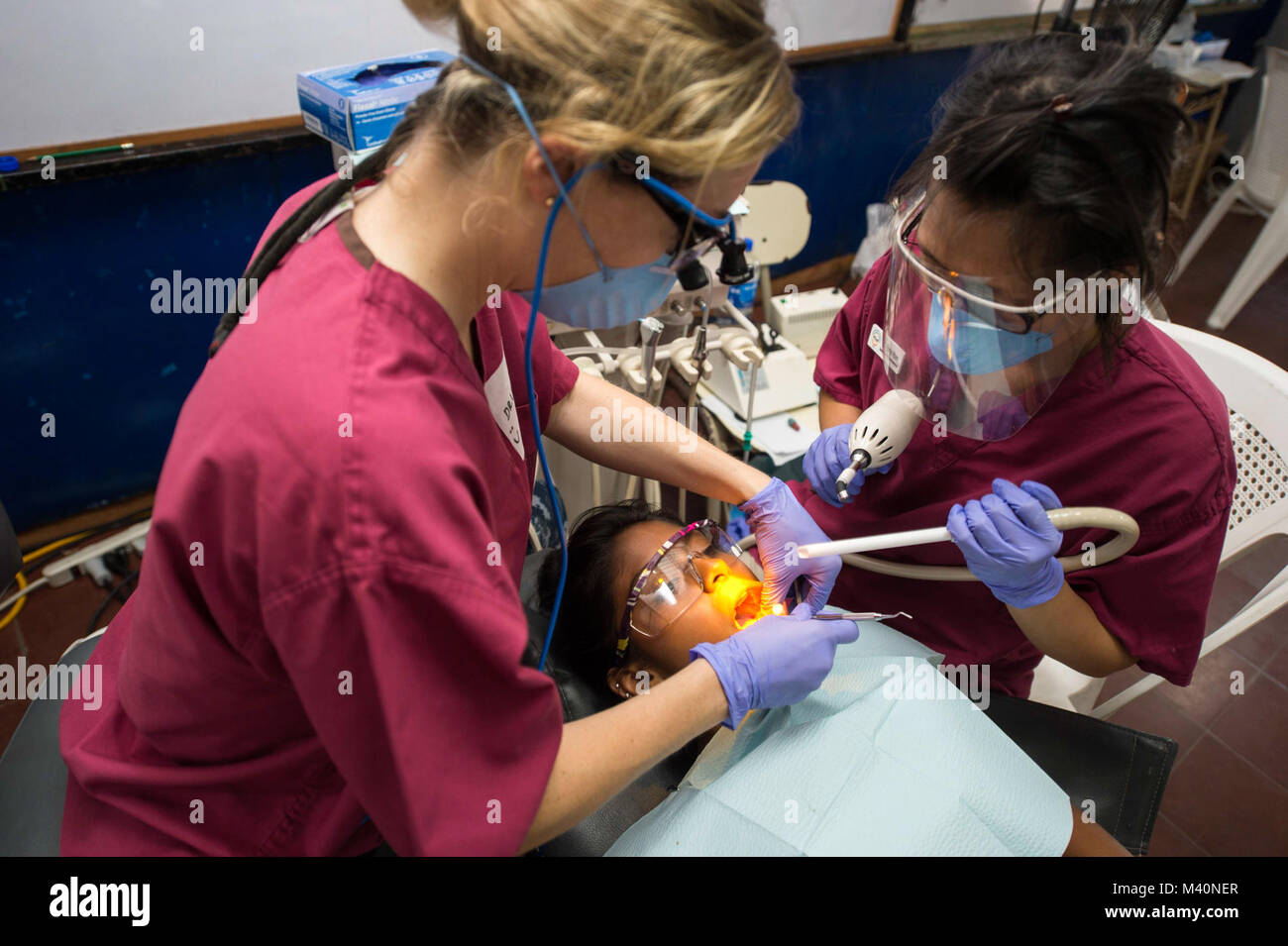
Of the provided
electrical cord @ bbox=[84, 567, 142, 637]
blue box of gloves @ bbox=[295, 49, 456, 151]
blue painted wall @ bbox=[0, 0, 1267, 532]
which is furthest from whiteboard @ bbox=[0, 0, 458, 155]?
electrical cord @ bbox=[84, 567, 142, 637]

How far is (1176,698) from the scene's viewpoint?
2.51 m

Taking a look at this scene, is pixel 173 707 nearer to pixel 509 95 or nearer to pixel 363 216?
pixel 363 216

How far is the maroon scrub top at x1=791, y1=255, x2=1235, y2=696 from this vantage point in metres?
1.20

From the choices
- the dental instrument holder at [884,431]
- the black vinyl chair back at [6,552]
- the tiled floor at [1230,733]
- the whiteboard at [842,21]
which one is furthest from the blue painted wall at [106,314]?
the tiled floor at [1230,733]

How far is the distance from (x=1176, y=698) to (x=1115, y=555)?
172cm

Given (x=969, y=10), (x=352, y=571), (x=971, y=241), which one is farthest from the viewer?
(x=969, y=10)

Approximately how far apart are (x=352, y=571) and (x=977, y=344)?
34.4 inches

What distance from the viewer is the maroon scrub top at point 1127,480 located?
3.92ft

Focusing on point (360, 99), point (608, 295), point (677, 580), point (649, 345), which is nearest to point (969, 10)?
point (649, 345)

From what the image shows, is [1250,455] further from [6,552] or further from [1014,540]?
[6,552]

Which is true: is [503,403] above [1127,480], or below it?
above

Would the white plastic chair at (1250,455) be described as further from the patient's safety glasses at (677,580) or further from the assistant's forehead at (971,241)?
the assistant's forehead at (971,241)

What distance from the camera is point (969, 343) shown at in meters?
1.12

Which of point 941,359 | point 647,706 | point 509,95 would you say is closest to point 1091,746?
point 941,359
